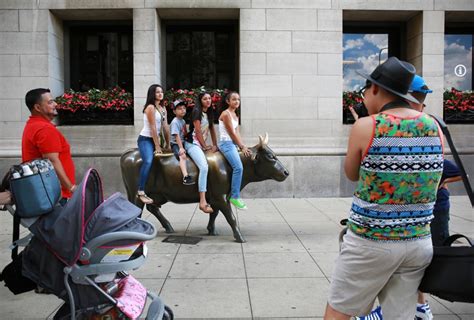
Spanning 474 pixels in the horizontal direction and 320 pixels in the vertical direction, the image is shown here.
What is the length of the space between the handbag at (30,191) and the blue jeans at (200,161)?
365cm

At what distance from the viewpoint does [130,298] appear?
10.8 ft

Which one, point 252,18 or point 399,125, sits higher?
point 252,18

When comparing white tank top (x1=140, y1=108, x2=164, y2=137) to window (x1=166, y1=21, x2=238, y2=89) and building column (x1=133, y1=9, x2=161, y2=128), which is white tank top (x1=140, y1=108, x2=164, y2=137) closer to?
building column (x1=133, y1=9, x2=161, y2=128)

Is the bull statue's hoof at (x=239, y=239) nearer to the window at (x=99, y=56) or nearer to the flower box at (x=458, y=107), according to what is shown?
the window at (x=99, y=56)

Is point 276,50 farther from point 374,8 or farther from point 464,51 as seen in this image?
point 464,51

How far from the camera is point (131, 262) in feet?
10.5

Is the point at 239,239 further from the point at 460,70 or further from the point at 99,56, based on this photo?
the point at 460,70

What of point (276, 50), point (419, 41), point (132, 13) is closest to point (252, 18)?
point (276, 50)

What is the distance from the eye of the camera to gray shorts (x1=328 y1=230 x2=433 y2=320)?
2432 millimetres

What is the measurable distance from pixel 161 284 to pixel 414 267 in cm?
315

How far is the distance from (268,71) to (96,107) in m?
4.64

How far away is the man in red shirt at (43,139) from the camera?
448 centimetres

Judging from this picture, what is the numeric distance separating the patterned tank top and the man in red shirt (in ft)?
10.5

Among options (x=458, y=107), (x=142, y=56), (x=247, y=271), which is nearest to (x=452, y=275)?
(x=247, y=271)
